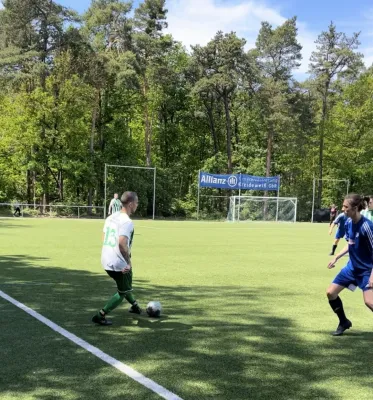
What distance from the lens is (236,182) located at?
130 feet

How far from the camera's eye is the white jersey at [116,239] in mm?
5340

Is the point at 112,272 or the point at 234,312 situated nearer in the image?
the point at 112,272

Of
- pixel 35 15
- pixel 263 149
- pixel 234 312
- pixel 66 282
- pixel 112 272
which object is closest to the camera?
pixel 112 272

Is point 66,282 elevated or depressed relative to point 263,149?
depressed

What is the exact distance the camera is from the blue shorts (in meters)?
5.23

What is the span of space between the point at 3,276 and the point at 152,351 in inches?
210

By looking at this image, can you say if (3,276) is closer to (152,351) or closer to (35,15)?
(152,351)

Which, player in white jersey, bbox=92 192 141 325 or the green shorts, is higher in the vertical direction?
player in white jersey, bbox=92 192 141 325

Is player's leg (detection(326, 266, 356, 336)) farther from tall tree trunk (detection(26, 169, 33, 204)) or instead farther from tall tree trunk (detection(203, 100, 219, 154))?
tall tree trunk (detection(203, 100, 219, 154))

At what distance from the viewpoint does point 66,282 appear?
8484mm

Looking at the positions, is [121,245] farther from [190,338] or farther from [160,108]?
[160,108]

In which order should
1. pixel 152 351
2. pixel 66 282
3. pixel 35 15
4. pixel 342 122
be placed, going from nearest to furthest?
pixel 152 351 < pixel 66 282 < pixel 35 15 < pixel 342 122

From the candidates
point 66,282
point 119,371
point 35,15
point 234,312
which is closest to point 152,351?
point 119,371

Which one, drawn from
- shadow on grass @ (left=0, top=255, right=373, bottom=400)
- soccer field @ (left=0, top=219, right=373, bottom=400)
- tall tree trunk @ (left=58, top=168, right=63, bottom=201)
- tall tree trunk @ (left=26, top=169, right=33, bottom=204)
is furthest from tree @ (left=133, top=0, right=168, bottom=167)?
shadow on grass @ (left=0, top=255, right=373, bottom=400)
